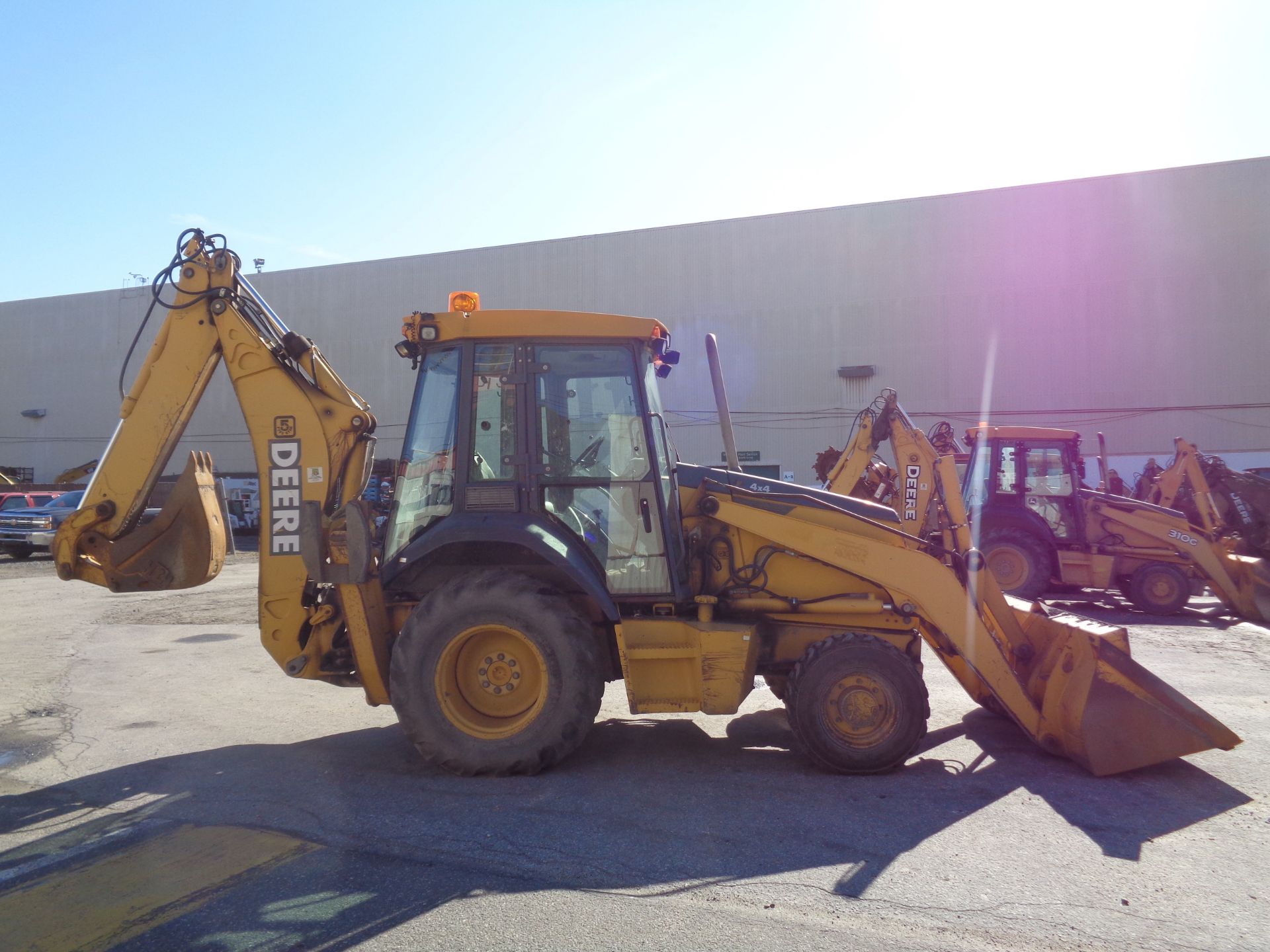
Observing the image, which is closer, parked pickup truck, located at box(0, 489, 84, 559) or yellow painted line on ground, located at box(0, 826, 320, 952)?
yellow painted line on ground, located at box(0, 826, 320, 952)

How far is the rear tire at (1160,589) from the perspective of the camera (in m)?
12.7

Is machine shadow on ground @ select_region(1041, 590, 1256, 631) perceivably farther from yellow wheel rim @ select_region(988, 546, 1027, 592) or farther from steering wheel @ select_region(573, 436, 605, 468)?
steering wheel @ select_region(573, 436, 605, 468)

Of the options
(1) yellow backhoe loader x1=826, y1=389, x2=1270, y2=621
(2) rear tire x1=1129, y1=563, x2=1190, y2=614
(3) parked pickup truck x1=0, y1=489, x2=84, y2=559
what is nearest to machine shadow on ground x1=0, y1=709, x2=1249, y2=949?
(1) yellow backhoe loader x1=826, y1=389, x2=1270, y2=621

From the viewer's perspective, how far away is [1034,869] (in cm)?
404

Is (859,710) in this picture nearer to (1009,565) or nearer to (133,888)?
(133,888)

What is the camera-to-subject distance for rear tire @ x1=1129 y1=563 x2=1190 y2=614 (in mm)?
12672

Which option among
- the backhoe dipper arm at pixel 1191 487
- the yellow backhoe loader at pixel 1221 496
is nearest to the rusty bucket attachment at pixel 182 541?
the backhoe dipper arm at pixel 1191 487

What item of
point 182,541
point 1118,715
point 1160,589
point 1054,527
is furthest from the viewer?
point 1054,527

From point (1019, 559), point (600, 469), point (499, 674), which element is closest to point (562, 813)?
point (499, 674)

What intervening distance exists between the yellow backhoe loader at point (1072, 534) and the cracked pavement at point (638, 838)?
5.89 meters

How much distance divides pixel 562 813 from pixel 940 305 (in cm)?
3058

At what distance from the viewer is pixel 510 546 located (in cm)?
551

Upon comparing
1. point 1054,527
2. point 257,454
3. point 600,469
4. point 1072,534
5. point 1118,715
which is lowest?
point 1118,715

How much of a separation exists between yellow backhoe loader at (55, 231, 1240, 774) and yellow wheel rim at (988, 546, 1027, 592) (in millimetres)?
7583
